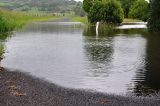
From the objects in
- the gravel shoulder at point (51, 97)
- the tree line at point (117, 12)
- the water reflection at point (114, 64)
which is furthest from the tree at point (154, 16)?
the gravel shoulder at point (51, 97)

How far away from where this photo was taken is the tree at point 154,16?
56531 millimetres

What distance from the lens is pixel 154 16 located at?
57.8 metres

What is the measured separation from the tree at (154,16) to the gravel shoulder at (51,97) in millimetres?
38270

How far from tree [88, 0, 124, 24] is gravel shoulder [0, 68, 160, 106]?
55017mm

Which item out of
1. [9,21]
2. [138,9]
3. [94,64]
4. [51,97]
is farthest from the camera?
[138,9]

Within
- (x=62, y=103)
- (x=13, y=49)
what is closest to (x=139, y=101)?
(x=62, y=103)

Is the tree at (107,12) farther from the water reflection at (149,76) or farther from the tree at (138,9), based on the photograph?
the water reflection at (149,76)

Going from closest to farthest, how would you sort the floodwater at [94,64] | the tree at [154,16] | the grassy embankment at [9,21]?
1. the floodwater at [94,64]
2. the grassy embankment at [9,21]
3. the tree at [154,16]

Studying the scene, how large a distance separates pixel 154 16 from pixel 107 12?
1805 centimetres

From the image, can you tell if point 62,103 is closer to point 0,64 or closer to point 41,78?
point 41,78

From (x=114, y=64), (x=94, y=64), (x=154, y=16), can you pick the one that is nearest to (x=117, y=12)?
(x=154, y=16)

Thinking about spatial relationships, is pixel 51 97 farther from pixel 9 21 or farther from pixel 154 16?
pixel 9 21

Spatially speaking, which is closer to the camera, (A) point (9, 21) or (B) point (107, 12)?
(A) point (9, 21)

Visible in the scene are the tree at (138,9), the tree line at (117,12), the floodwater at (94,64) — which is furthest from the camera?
the tree at (138,9)
